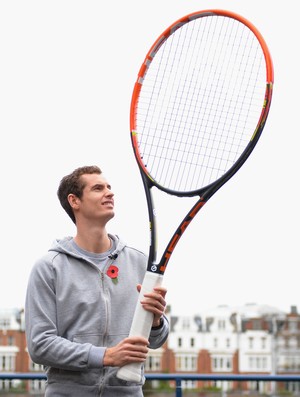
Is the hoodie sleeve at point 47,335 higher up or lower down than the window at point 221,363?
higher up

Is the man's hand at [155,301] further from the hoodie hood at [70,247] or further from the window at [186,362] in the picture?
the window at [186,362]

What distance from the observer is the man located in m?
3.13

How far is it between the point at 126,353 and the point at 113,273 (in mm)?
310

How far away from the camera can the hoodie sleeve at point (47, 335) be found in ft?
10.2

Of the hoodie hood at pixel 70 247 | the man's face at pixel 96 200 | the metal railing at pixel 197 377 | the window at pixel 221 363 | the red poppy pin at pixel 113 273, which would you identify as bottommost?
the window at pixel 221 363

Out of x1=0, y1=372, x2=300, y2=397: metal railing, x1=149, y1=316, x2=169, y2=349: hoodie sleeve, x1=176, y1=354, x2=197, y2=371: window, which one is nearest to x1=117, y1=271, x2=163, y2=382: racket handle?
x1=149, y1=316, x2=169, y2=349: hoodie sleeve

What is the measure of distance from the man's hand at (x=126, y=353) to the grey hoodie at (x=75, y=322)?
0.09 feet

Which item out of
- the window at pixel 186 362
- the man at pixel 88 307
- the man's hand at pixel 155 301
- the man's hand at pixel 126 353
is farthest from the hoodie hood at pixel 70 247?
the window at pixel 186 362

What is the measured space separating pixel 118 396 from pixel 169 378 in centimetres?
205

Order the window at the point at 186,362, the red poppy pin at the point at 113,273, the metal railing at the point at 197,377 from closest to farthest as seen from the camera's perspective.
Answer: the red poppy pin at the point at 113,273 < the metal railing at the point at 197,377 < the window at the point at 186,362

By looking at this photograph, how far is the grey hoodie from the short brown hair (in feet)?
0.67

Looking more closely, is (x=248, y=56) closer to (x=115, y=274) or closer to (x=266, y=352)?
(x=115, y=274)

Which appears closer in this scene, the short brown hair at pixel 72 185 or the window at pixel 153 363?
the short brown hair at pixel 72 185

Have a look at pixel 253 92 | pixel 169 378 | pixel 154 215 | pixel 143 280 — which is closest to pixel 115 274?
pixel 143 280
